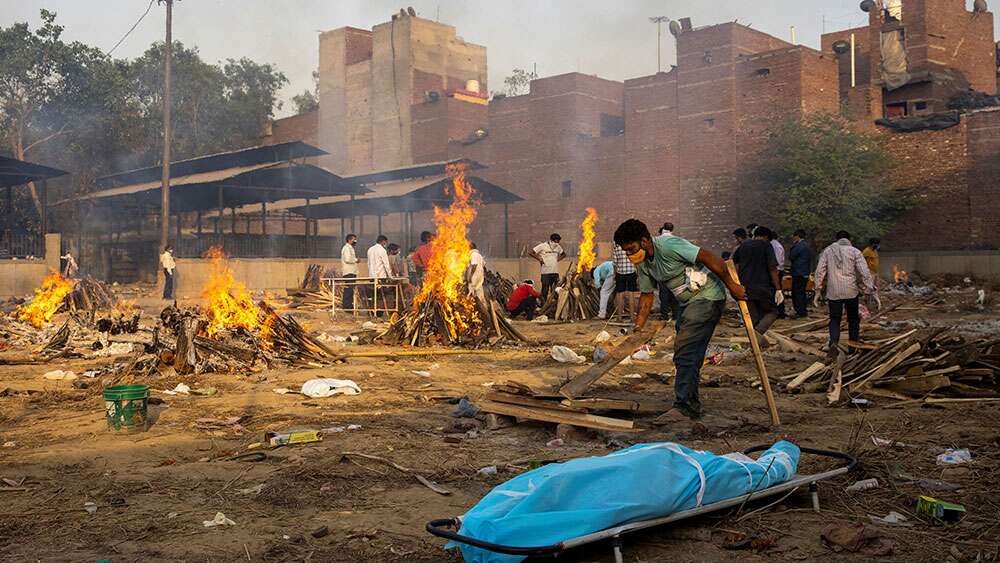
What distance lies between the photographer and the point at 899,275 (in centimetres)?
2947

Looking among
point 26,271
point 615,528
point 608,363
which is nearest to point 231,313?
point 608,363

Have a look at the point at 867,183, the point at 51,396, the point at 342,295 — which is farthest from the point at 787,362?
the point at 867,183

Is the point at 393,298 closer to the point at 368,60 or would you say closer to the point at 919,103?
the point at 919,103

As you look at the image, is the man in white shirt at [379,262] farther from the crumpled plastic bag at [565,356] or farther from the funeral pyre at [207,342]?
the crumpled plastic bag at [565,356]

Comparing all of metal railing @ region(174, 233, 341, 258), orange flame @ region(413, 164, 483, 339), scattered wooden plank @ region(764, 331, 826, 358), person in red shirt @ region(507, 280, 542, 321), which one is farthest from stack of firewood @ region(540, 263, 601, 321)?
metal railing @ region(174, 233, 341, 258)

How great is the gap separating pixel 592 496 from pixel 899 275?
29.1 m

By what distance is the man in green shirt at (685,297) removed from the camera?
6.91 m

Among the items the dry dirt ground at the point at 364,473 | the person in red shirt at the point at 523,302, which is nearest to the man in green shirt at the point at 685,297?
the dry dirt ground at the point at 364,473

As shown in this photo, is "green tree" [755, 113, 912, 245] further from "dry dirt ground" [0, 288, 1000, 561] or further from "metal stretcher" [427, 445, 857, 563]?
"metal stretcher" [427, 445, 857, 563]

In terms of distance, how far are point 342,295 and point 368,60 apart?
119 ft

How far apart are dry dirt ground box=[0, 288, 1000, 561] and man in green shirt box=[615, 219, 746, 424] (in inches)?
12.4

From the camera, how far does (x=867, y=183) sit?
31.5 metres

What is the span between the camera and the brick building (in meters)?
32.3

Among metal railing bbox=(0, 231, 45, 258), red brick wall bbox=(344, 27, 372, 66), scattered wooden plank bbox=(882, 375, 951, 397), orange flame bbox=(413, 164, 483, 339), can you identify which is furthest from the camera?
red brick wall bbox=(344, 27, 372, 66)
